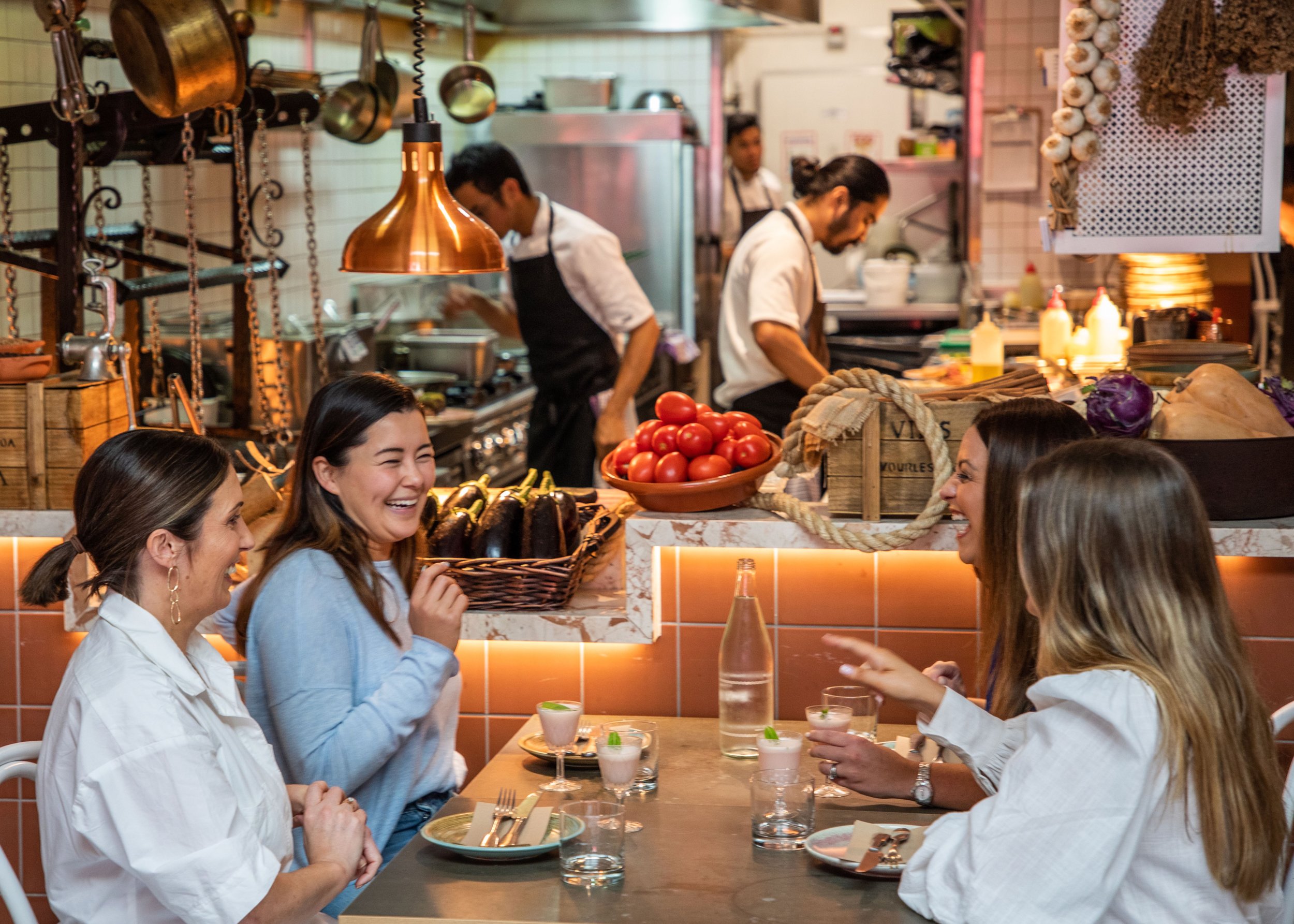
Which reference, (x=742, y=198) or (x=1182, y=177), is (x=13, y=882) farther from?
(x=742, y=198)

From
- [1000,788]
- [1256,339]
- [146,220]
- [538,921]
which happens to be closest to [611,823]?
[538,921]

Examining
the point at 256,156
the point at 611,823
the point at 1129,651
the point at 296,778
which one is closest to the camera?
the point at 1129,651

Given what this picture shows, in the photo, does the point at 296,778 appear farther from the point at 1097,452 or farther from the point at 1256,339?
the point at 1256,339

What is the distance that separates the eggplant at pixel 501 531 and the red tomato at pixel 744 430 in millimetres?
460

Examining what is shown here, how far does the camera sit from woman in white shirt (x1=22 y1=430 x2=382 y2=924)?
181 cm

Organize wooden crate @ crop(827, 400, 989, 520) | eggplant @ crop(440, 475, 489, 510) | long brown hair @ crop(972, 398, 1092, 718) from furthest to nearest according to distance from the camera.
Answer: eggplant @ crop(440, 475, 489, 510), wooden crate @ crop(827, 400, 989, 520), long brown hair @ crop(972, 398, 1092, 718)

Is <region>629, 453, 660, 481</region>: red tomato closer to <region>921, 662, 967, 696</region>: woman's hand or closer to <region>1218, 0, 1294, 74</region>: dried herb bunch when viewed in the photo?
<region>921, 662, 967, 696</region>: woman's hand

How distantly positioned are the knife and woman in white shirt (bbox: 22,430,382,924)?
0.23m

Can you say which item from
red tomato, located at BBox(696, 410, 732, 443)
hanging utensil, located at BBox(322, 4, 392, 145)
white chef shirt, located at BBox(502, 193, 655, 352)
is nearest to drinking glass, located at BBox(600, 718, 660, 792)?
red tomato, located at BBox(696, 410, 732, 443)

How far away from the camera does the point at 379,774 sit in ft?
8.32

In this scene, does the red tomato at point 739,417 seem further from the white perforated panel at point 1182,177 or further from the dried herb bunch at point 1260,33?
the dried herb bunch at point 1260,33

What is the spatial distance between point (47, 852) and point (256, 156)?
3852mm

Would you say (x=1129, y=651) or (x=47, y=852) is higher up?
(x=1129, y=651)

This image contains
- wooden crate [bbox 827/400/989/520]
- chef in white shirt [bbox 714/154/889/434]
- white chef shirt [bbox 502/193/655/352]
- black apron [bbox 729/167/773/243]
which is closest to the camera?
wooden crate [bbox 827/400/989/520]
